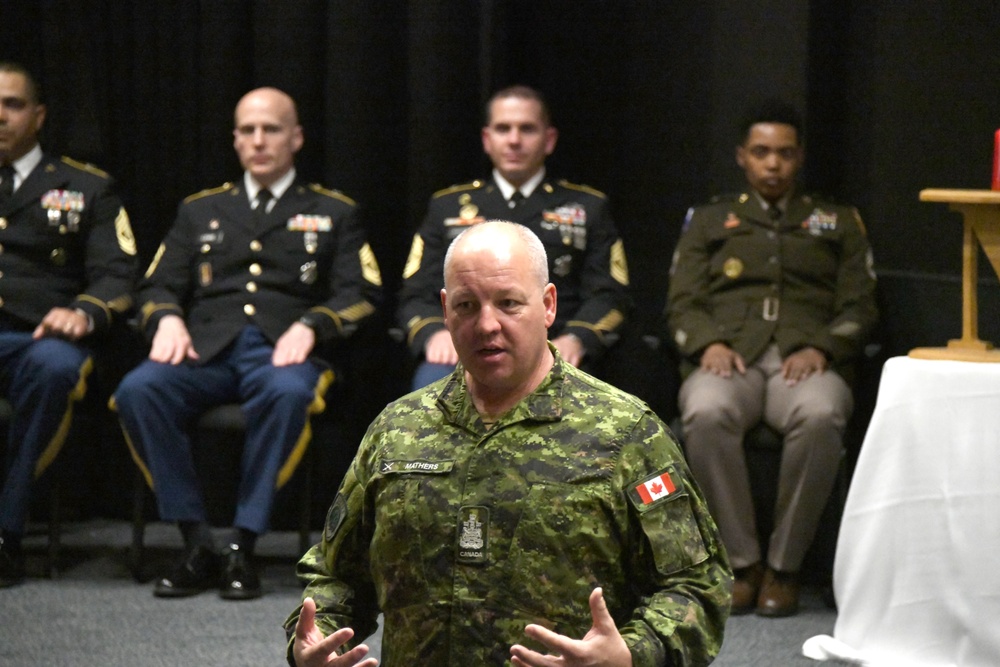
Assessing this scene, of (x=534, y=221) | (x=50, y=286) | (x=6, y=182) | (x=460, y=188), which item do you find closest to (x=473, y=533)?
(x=534, y=221)

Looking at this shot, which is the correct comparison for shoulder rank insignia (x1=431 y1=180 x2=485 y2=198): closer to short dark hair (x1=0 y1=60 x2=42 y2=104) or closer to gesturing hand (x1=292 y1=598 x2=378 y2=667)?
short dark hair (x1=0 y1=60 x2=42 y2=104)

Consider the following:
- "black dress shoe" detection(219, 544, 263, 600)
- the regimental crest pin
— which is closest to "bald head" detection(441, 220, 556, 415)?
the regimental crest pin

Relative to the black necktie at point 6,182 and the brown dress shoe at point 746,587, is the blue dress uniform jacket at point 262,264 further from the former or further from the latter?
the brown dress shoe at point 746,587

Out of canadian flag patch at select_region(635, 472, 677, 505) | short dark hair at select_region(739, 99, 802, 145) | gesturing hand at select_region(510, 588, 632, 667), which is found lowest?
gesturing hand at select_region(510, 588, 632, 667)

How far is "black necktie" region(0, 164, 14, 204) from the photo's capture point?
468 centimetres

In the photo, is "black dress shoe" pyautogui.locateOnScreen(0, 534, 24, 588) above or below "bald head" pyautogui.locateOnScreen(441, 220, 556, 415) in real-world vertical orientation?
below

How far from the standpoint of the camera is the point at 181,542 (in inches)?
189

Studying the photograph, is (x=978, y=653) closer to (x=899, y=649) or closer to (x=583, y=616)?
(x=899, y=649)

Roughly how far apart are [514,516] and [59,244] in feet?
10.2

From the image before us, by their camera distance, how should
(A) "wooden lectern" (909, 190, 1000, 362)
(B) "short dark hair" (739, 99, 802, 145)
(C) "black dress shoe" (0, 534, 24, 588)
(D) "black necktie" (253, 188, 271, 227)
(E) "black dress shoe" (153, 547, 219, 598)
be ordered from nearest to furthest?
(A) "wooden lectern" (909, 190, 1000, 362), (E) "black dress shoe" (153, 547, 219, 598), (C) "black dress shoe" (0, 534, 24, 588), (B) "short dark hair" (739, 99, 802, 145), (D) "black necktie" (253, 188, 271, 227)

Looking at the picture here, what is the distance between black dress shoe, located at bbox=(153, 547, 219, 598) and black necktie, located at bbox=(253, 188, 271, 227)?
1.09 m

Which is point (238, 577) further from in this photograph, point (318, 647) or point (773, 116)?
point (318, 647)

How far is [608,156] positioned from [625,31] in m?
0.44

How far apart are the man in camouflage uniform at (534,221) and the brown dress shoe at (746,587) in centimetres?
75
